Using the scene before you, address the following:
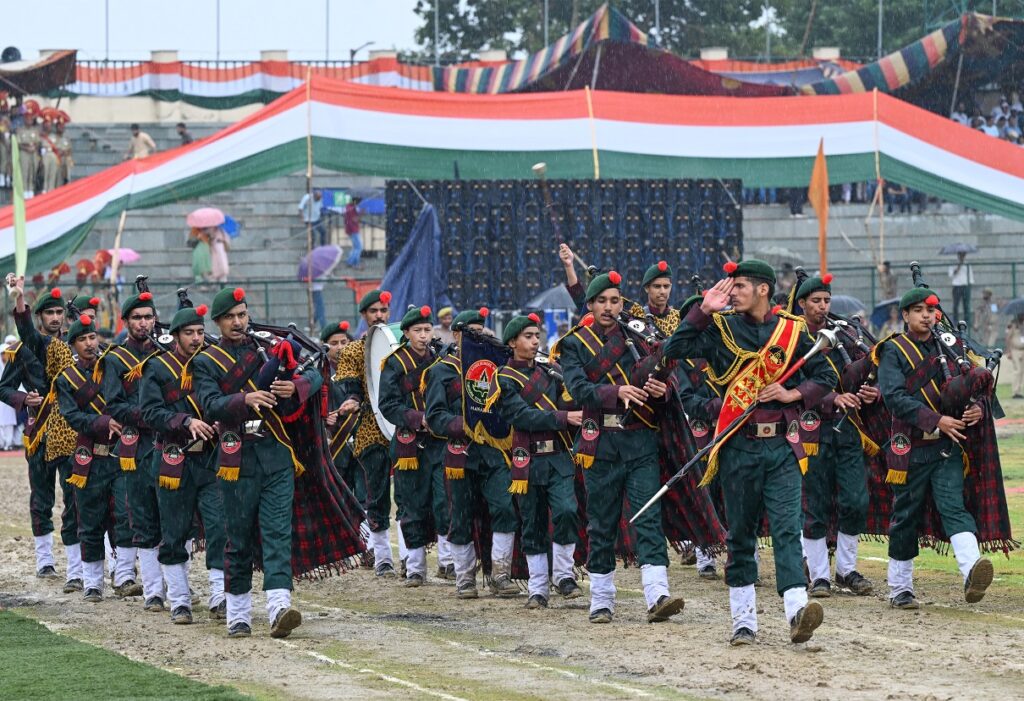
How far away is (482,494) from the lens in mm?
12719

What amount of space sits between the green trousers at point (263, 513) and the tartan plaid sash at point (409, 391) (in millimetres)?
2723

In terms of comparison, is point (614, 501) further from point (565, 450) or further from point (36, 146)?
point (36, 146)

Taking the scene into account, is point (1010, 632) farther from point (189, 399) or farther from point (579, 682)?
point (189, 399)

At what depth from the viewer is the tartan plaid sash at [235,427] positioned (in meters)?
10.5

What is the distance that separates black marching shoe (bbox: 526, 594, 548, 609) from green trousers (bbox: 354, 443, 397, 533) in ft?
8.36

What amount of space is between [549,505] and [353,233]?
82.4 feet

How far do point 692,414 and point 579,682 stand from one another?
3423 millimetres

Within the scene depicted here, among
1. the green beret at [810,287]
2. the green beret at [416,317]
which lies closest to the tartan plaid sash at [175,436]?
the green beret at [416,317]

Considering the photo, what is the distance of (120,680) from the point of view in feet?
29.8

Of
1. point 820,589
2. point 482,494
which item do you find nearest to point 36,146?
point 482,494

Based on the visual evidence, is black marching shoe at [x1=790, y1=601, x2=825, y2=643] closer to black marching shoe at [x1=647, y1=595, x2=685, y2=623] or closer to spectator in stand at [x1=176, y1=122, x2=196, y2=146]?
black marching shoe at [x1=647, y1=595, x2=685, y2=623]

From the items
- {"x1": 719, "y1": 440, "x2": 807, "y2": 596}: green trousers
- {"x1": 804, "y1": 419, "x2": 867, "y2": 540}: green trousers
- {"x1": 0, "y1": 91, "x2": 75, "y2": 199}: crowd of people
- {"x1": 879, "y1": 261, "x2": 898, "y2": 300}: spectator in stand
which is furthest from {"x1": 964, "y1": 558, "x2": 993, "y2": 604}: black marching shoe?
{"x1": 0, "y1": 91, "x2": 75, "y2": 199}: crowd of people

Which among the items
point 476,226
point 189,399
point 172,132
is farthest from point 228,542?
point 172,132

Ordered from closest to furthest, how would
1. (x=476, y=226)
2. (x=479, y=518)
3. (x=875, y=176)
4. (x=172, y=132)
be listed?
(x=479, y=518) < (x=476, y=226) < (x=875, y=176) < (x=172, y=132)
